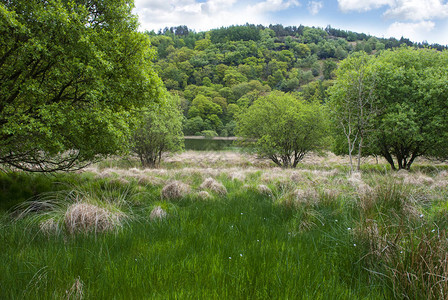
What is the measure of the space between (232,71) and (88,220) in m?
143

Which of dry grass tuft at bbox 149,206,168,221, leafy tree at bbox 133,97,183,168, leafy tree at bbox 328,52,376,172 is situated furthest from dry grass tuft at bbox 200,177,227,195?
leafy tree at bbox 133,97,183,168

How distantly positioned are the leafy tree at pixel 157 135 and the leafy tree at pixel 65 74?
13571mm

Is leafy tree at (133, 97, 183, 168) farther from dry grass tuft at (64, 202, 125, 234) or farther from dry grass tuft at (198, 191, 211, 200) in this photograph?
dry grass tuft at (64, 202, 125, 234)

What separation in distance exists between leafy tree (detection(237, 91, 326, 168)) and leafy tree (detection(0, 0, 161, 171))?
17711mm

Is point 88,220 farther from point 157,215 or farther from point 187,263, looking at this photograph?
point 187,263

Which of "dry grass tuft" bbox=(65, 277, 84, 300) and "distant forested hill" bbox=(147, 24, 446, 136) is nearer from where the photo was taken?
"dry grass tuft" bbox=(65, 277, 84, 300)

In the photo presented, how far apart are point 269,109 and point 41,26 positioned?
887 inches

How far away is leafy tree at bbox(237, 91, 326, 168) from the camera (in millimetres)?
24047

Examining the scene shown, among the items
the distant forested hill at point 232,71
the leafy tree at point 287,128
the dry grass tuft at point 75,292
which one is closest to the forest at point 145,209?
the dry grass tuft at point 75,292

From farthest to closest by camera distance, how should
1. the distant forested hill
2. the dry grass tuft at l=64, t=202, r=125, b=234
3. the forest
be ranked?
the distant forested hill
the dry grass tuft at l=64, t=202, r=125, b=234
the forest

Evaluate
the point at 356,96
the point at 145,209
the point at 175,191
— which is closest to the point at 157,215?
the point at 145,209

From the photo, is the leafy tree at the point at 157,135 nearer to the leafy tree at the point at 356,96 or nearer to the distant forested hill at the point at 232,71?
the leafy tree at the point at 356,96

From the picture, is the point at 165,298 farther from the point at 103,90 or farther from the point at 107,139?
the point at 103,90

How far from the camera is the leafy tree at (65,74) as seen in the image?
6074 millimetres
